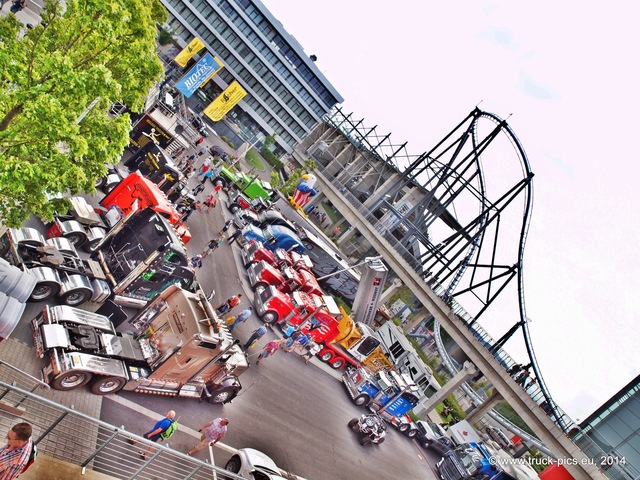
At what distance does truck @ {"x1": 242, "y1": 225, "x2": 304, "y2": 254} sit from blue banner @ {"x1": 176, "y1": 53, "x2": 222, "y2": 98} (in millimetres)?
22516

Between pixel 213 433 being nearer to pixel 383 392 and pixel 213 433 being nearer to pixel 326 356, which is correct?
pixel 326 356

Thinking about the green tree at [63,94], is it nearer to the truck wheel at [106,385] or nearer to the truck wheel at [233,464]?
the truck wheel at [106,385]

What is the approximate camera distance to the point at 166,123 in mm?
27500

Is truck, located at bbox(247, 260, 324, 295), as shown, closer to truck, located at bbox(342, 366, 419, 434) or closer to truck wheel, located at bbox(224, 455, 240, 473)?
truck, located at bbox(342, 366, 419, 434)

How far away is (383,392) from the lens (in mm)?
20781

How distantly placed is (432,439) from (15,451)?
21376mm

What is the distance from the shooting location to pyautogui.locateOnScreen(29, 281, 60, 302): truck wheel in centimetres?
1151

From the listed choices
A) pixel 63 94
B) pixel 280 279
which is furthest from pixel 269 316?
pixel 63 94

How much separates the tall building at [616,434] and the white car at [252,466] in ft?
64.1

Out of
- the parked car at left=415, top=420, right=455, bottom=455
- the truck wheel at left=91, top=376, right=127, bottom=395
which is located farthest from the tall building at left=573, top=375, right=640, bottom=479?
the truck wheel at left=91, top=376, right=127, bottom=395

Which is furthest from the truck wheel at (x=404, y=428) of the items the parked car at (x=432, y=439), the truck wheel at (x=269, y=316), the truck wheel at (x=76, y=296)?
the truck wheel at (x=76, y=296)

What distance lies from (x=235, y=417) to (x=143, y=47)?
1097cm

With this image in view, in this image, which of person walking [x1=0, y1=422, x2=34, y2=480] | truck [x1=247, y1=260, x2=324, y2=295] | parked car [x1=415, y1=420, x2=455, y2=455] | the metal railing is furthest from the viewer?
parked car [x1=415, y1=420, x2=455, y2=455]

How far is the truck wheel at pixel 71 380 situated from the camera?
9.46 m
